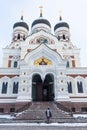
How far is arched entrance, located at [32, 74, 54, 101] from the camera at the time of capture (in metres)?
27.6

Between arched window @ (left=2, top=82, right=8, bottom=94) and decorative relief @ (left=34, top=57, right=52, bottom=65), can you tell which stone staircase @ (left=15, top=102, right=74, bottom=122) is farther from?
decorative relief @ (left=34, top=57, right=52, bottom=65)

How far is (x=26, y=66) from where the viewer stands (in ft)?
89.1

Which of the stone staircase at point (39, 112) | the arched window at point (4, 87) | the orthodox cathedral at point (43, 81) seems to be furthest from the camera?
the arched window at point (4, 87)

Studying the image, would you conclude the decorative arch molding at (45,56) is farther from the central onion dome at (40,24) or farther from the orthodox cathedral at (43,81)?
the central onion dome at (40,24)

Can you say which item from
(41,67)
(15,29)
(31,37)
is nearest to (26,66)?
(41,67)

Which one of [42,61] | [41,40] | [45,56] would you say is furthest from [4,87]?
[41,40]

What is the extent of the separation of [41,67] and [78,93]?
19.9 ft

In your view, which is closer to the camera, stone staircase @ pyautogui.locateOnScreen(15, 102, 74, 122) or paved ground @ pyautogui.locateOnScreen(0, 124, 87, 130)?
paved ground @ pyautogui.locateOnScreen(0, 124, 87, 130)

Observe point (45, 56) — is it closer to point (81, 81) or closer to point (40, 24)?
point (81, 81)

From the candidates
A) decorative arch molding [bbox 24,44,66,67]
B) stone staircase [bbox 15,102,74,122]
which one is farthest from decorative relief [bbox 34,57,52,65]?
stone staircase [bbox 15,102,74,122]

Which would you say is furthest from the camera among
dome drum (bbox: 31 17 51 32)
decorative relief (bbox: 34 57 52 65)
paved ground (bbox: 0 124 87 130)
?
dome drum (bbox: 31 17 51 32)

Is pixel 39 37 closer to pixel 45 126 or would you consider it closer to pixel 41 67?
pixel 41 67

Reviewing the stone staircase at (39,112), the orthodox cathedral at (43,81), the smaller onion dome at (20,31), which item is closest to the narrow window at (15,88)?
the orthodox cathedral at (43,81)

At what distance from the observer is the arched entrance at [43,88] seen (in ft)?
90.5
